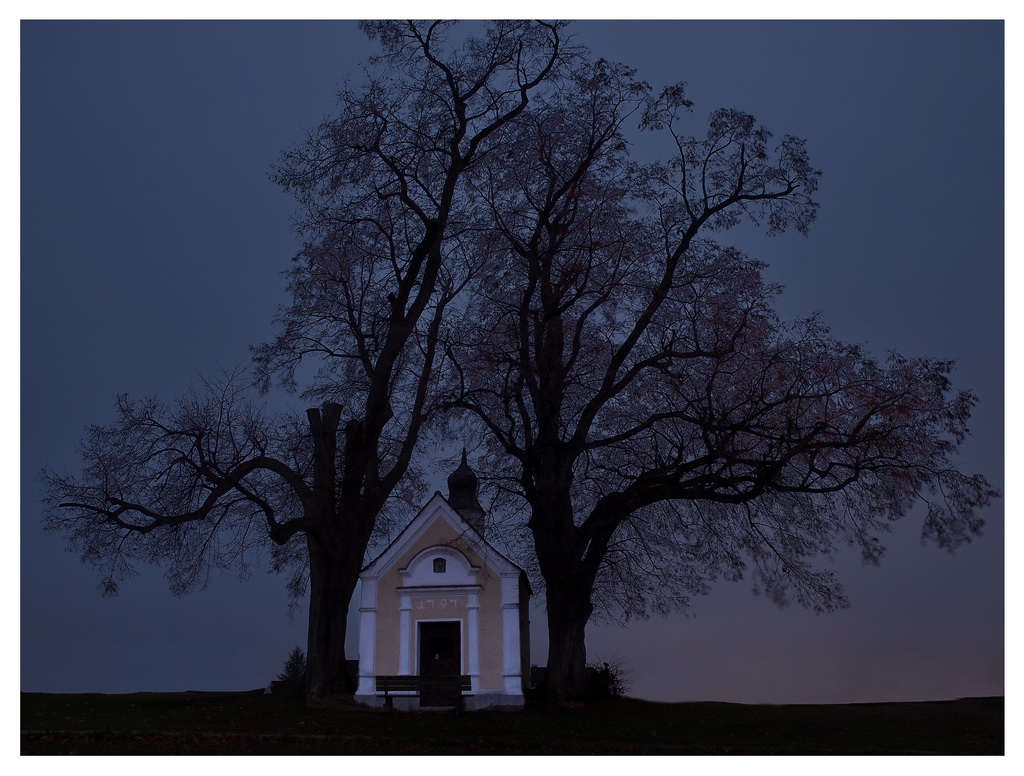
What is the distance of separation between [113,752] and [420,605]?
8608mm

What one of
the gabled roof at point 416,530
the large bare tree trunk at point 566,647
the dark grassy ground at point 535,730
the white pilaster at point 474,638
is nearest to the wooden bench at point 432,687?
the white pilaster at point 474,638

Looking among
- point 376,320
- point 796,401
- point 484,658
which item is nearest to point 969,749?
point 796,401

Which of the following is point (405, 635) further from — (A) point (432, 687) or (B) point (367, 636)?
(A) point (432, 687)

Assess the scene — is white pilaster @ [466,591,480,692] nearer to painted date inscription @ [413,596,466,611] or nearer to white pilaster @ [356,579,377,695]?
painted date inscription @ [413,596,466,611]

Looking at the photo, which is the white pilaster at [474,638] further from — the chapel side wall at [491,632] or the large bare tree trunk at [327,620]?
the large bare tree trunk at [327,620]

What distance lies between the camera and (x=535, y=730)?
17.6 m

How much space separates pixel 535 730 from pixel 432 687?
4.72 m

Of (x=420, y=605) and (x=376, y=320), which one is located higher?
(x=376, y=320)

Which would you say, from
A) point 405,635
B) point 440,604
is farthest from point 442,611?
point 405,635

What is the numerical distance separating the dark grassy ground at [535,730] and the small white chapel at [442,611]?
55.2 inches

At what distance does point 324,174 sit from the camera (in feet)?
81.3

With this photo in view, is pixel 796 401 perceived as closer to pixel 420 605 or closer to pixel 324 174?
pixel 420 605

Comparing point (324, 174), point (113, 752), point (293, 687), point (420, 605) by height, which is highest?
point (324, 174)

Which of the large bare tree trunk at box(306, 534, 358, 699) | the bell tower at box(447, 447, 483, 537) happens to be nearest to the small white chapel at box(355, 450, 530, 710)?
the large bare tree trunk at box(306, 534, 358, 699)
